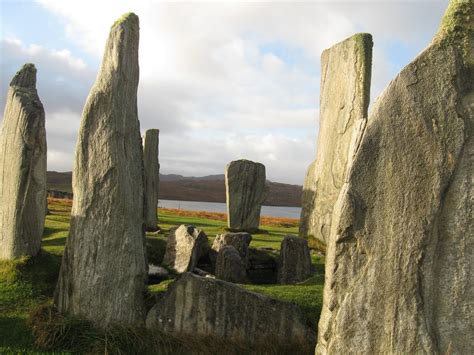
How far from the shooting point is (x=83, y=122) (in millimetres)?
8344

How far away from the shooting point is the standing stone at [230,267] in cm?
1070

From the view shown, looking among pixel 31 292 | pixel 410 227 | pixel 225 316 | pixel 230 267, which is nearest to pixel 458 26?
pixel 410 227

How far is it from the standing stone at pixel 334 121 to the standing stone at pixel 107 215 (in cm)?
678

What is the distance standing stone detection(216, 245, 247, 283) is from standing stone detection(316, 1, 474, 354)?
4872 mm

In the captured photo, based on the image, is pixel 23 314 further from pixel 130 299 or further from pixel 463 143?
pixel 463 143

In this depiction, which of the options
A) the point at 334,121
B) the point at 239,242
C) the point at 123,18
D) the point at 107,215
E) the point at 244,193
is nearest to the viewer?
the point at 107,215

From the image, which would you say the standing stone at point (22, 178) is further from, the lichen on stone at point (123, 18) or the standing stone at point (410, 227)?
the standing stone at point (410, 227)

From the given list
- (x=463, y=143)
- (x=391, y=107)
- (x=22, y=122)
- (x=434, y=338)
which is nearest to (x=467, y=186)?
(x=463, y=143)

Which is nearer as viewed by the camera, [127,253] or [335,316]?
[335,316]

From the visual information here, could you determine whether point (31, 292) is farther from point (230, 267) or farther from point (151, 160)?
point (151, 160)

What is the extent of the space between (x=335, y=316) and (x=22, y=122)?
25.0ft

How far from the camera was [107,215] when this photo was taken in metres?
8.02

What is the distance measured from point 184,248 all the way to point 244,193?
7336mm

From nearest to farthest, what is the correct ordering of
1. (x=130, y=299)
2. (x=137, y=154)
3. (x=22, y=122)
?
(x=130, y=299) < (x=137, y=154) < (x=22, y=122)
